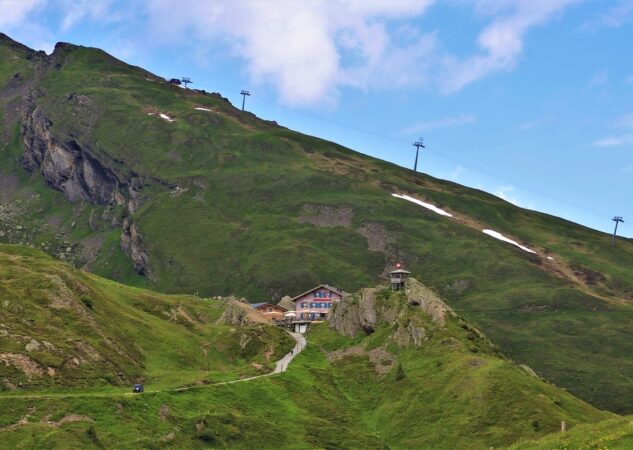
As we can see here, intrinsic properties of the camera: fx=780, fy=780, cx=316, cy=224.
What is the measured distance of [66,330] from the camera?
364ft

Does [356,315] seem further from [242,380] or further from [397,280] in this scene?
[242,380]

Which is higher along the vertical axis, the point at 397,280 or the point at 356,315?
the point at 397,280

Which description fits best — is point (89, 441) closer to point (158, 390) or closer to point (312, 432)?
point (158, 390)

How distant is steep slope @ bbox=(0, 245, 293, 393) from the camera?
325ft

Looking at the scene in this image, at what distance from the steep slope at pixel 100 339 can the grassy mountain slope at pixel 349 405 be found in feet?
6.49

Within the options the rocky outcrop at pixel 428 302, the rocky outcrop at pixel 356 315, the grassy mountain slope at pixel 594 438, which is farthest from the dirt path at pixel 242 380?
the grassy mountain slope at pixel 594 438

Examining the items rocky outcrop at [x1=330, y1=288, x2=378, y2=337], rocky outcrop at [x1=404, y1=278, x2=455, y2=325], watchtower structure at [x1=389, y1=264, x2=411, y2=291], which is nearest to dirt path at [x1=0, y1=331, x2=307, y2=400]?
rocky outcrop at [x1=330, y1=288, x2=378, y2=337]

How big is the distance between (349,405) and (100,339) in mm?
40334

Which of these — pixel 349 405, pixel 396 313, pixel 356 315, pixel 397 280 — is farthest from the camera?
pixel 397 280

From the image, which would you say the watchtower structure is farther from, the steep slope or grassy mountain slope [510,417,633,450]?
grassy mountain slope [510,417,633,450]

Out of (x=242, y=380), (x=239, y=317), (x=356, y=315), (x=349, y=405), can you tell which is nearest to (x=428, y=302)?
(x=356, y=315)

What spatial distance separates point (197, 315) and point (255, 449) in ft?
273

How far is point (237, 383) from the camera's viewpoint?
114 meters

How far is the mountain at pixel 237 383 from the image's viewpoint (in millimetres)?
87812
